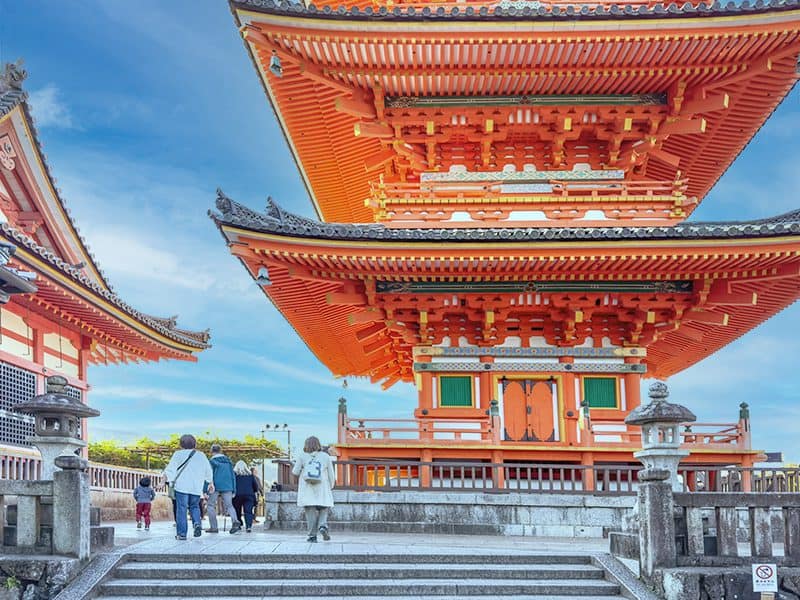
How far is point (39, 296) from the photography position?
22281 millimetres

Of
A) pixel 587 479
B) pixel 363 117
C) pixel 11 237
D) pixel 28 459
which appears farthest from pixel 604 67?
pixel 28 459

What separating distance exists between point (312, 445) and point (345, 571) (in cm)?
353

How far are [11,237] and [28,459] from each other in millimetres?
7891

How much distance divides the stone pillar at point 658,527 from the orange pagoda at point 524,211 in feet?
27.6

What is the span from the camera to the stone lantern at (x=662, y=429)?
1255cm

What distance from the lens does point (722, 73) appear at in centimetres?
2048

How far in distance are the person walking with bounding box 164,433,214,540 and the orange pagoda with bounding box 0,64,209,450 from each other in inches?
247

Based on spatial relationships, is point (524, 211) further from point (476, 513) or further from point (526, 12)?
point (476, 513)

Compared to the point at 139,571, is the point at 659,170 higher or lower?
higher

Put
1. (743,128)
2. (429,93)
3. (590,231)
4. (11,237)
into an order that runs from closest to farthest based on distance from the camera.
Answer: (11,237) < (590,231) < (429,93) < (743,128)

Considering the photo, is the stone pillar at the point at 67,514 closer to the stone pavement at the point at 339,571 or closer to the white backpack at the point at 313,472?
the stone pavement at the point at 339,571

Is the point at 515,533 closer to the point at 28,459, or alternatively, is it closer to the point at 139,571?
the point at 139,571

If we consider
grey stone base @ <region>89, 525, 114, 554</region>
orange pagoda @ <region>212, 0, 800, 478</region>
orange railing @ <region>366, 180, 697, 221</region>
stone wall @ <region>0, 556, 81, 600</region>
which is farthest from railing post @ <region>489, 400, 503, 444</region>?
stone wall @ <region>0, 556, 81, 600</region>

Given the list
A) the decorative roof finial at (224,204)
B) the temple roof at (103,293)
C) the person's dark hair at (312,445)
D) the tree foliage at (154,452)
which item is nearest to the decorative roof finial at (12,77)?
the temple roof at (103,293)
